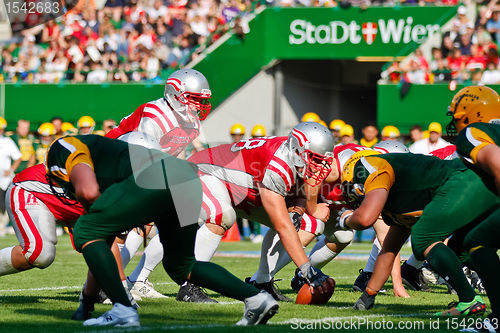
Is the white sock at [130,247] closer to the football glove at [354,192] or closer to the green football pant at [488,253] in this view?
the football glove at [354,192]

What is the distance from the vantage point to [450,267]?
5.71 metres

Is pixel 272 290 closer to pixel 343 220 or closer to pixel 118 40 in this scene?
pixel 343 220

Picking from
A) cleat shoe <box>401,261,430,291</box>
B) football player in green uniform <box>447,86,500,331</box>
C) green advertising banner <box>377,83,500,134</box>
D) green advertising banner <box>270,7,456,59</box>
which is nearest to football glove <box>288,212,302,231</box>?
cleat shoe <box>401,261,430,291</box>

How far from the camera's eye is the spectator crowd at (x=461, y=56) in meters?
17.5

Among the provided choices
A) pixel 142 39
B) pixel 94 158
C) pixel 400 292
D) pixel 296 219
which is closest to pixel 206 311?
pixel 296 219

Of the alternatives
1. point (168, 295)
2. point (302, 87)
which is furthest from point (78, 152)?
point (302, 87)

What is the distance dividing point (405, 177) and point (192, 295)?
216 centimetres

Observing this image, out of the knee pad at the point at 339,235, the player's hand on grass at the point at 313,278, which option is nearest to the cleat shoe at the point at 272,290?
the player's hand on grass at the point at 313,278

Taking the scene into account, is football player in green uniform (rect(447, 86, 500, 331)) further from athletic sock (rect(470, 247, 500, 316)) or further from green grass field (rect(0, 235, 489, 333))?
green grass field (rect(0, 235, 489, 333))

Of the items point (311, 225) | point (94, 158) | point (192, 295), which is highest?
point (94, 158)

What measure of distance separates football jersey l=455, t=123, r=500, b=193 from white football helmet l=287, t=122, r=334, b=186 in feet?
4.70

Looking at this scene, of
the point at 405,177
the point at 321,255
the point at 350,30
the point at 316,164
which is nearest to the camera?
the point at 405,177

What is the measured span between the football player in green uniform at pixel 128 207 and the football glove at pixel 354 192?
1349 mm

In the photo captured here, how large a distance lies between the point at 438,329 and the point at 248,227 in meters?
11.2
